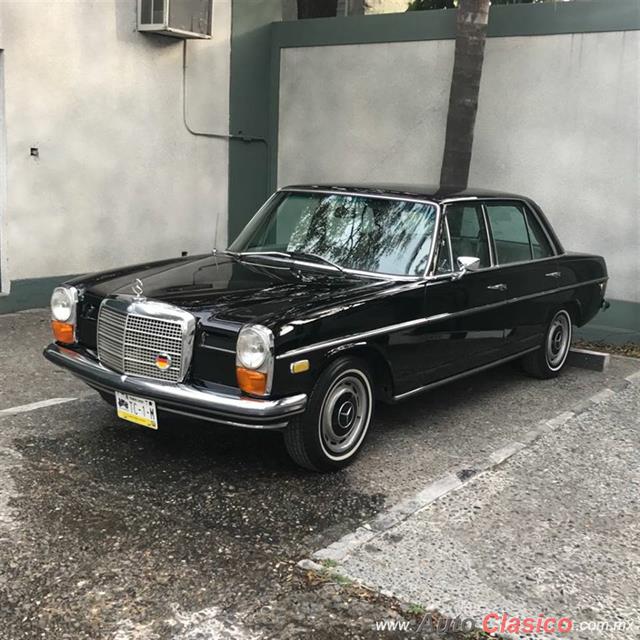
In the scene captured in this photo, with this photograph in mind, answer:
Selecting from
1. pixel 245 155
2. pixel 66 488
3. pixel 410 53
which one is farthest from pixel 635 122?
pixel 66 488

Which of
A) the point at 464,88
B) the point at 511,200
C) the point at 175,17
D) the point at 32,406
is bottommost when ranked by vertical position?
the point at 32,406

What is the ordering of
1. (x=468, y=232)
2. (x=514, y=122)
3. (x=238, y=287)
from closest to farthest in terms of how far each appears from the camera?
(x=238, y=287)
(x=468, y=232)
(x=514, y=122)

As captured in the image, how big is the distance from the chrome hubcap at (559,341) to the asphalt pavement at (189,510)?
0.71m

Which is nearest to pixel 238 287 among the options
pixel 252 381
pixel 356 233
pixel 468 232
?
pixel 252 381

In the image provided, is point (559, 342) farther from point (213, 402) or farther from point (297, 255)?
point (213, 402)

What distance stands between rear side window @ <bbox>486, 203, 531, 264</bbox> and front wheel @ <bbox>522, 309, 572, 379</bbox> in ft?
2.59

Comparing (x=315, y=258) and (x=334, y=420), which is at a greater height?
(x=315, y=258)

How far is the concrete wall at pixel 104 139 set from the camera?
26.0 ft

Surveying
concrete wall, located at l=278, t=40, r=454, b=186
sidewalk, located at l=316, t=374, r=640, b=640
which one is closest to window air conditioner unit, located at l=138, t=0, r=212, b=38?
concrete wall, located at l=278, t=40, r=454, b=186

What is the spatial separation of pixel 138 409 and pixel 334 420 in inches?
42.3

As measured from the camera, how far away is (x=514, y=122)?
870 centimetres

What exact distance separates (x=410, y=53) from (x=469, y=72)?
5.31 ft

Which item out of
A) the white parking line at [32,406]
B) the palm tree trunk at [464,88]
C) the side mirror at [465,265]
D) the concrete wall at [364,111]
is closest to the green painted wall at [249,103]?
the concrete wall at [364,111]

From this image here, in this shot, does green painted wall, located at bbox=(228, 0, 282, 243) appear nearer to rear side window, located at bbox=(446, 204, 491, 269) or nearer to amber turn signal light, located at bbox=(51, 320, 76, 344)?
rear side window, located at bbox=(446, 204, 491, 269)
